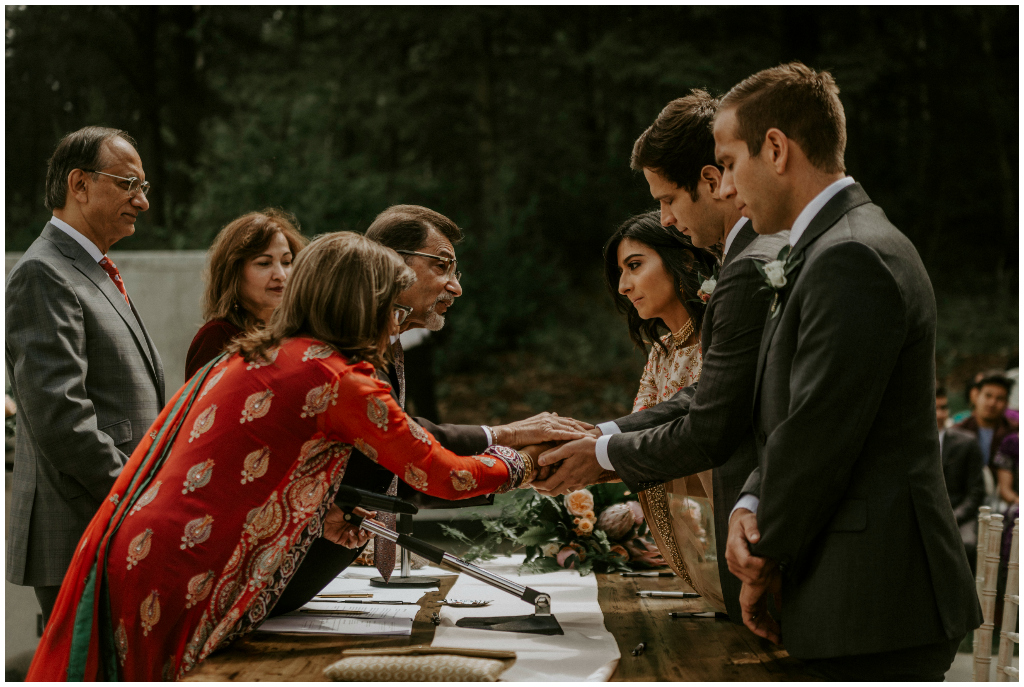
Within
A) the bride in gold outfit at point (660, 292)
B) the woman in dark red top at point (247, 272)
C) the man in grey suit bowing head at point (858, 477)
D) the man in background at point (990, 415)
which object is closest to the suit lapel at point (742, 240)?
the bride in gold outfit at point (660, 292)

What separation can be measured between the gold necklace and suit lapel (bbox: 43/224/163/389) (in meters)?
1.76

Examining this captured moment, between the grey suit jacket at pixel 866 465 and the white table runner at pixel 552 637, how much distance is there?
18.8 inches

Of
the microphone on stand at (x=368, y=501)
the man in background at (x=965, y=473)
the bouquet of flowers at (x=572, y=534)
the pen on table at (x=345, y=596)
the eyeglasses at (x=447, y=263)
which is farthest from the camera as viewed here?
the man in background at (x=965, y=473)

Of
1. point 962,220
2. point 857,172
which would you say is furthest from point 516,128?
point 962,220

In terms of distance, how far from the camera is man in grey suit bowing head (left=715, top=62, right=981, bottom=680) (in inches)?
67.4

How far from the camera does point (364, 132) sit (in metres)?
14.5

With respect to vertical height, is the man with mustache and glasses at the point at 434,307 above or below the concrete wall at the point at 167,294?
above

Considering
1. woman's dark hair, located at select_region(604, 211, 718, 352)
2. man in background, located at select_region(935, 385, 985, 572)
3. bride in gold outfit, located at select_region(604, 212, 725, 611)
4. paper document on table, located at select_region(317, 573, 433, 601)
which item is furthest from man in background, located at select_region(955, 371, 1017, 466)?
paper document on table, located at select_region(317, 573, 433, 601)

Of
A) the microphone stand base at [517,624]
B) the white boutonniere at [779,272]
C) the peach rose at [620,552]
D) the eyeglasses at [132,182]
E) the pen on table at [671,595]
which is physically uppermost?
the eyeglasses at [132,182]

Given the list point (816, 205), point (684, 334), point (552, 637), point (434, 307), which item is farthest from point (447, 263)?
point (816, 205)

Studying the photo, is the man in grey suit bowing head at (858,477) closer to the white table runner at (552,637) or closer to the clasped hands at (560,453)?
the white table runner at (552,637)

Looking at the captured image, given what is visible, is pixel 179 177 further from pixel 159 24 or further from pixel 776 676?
pixel 776 676

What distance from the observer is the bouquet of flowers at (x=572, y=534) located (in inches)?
113

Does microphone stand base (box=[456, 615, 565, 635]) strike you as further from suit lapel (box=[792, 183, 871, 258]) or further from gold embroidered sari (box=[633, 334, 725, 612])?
suit lapel (box=[792, 183, 871, 258])
